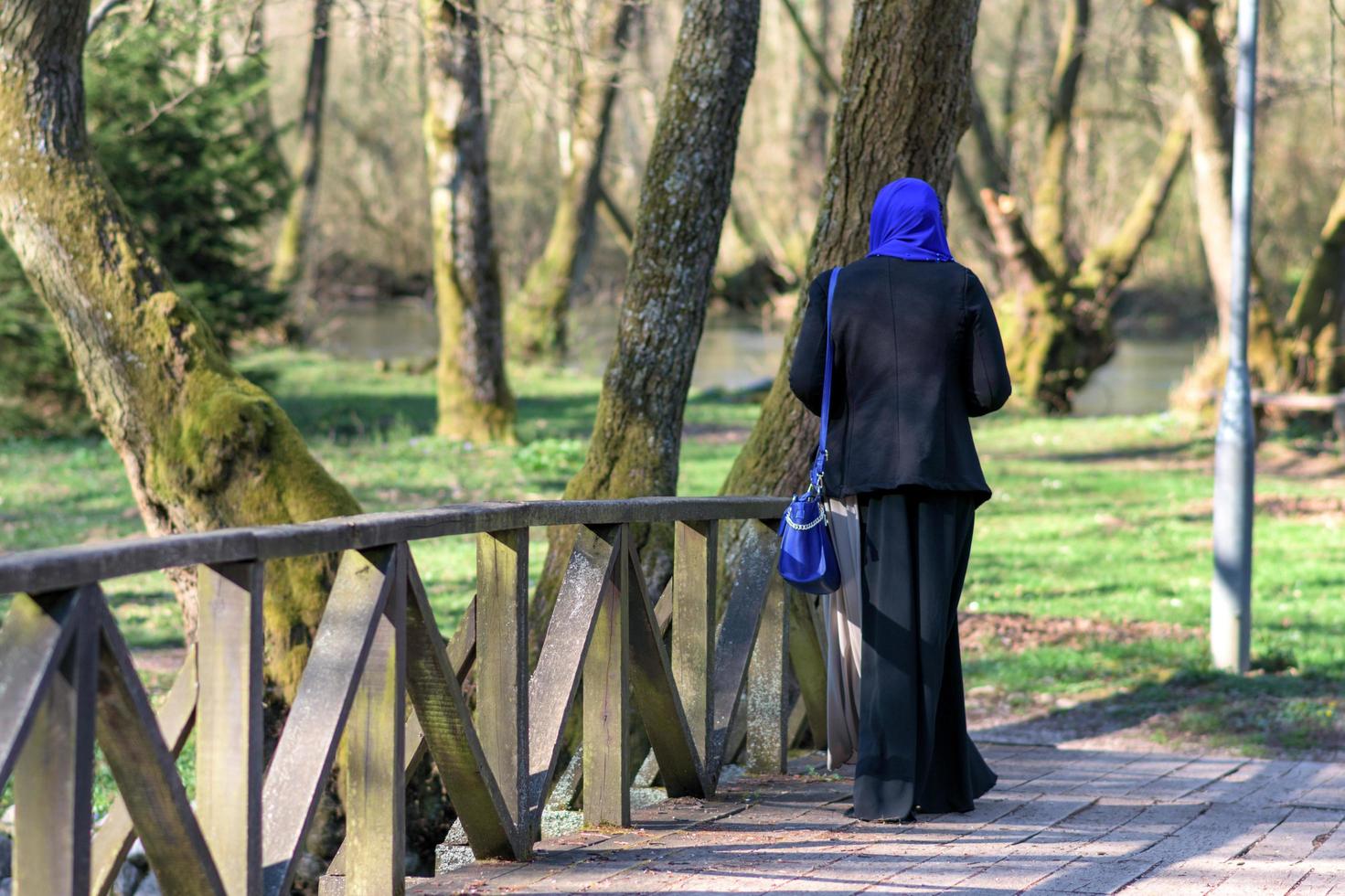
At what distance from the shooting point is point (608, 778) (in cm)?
479

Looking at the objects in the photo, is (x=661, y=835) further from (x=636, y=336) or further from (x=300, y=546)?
(x=636, y=336)

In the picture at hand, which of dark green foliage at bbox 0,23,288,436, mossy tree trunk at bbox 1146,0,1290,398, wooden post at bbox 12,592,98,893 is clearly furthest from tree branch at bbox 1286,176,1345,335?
wooden post at bbox 12,592,98,893

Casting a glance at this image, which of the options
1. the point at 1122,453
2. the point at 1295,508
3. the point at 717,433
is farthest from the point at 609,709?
the point at 1122,453

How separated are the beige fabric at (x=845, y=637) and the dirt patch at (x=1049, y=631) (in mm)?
4068

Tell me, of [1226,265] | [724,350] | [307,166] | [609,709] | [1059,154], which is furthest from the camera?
[724,350]

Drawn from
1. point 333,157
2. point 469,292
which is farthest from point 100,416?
point 333,157

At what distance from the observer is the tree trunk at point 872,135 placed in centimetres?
679

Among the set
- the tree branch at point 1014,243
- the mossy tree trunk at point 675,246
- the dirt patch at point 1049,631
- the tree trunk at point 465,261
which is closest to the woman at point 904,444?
the mossy tree trunk at point 675,246

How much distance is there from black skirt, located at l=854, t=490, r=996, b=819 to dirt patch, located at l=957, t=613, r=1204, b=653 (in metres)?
4.36

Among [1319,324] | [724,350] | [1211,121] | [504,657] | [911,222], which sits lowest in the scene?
[504,657]

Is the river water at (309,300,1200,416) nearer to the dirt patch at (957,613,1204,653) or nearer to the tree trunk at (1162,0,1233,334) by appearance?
the tree trunk at (1162,0,1233,334)

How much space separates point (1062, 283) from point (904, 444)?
18.4 metres

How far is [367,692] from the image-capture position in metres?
3.68

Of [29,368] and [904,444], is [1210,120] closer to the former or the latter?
[29,368]
